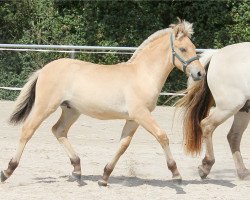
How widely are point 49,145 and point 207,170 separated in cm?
249

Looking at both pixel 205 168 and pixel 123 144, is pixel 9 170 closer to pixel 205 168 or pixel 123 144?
pixel 123 144

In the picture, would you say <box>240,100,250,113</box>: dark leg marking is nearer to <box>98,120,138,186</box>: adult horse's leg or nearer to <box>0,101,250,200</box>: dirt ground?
<box>0,101,250,200</box>: dirt ground

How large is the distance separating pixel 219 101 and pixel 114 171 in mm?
1335

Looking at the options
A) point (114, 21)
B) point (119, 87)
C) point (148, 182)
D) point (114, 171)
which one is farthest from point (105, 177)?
point (114, 21)

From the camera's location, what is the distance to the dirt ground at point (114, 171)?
590cm

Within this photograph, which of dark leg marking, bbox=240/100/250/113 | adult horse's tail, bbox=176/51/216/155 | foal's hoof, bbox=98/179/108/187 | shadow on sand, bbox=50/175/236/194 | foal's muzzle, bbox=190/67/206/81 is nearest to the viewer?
foal's muzzle, bbox=190/67/206/81

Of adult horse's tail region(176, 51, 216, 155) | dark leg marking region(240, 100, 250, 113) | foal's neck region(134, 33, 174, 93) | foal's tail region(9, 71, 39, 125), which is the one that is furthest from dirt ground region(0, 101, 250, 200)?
foal's neck region(134, 33, 174, 93)

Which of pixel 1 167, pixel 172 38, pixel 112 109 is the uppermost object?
pixel 172 38

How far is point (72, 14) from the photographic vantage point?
53.3 feet

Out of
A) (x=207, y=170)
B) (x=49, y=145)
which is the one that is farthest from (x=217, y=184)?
(x=49, y=145)

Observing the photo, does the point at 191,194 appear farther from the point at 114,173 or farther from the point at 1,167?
the point at 1,167

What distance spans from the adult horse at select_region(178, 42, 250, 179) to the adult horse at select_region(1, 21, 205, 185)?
920mm

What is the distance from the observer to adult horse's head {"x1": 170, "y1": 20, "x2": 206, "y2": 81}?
235 inches

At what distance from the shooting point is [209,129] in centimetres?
694
